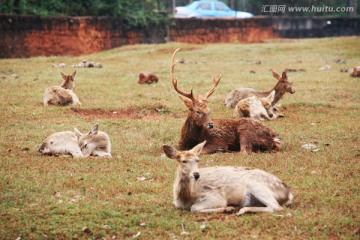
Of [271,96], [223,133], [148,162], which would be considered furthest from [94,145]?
[271,96]

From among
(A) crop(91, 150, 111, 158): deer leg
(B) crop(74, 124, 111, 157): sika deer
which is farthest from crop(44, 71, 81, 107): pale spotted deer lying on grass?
(A) crop(91, 150, 111, 158): deer leg

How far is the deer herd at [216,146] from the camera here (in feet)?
24.0

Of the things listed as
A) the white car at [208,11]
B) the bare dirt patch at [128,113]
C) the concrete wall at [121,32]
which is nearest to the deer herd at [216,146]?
the bare dirt patch at [128,113]

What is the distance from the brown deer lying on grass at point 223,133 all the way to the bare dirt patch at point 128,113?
3.01m

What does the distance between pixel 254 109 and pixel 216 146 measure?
108 inches

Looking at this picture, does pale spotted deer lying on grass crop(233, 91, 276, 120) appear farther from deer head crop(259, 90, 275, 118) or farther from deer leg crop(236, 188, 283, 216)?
deer leg crop(236, 188, 283, 216)

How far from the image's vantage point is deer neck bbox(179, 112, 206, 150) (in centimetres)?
1096

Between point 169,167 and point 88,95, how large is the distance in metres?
7.43

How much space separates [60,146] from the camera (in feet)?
33.0

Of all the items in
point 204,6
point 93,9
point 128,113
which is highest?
point 93,9

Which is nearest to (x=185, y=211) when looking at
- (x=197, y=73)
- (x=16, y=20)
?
(x=197, y=73)

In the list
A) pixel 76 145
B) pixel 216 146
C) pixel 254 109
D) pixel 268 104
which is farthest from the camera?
pixel 268 104

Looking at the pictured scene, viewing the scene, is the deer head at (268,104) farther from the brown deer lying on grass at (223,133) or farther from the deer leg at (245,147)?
Result: the deer leg at (245,147)

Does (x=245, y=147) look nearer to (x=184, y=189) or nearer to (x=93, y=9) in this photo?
(x=184, y=189)
